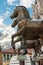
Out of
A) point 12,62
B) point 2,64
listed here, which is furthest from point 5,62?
point 12,62

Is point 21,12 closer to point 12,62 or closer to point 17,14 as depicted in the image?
point 17,14

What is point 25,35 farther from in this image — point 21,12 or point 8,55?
point 8,55

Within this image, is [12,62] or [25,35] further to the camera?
[12,62]

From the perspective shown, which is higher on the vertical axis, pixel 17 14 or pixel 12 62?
pixel 17 14

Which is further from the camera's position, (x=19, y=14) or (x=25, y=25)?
(x=19, y=14)

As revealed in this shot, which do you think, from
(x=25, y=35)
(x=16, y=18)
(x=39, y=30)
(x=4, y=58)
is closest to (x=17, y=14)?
(x=16, y=18)

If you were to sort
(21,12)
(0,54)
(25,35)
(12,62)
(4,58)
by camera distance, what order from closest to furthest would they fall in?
1. (25,35)
2. (21,12)
3. (12,62)
4. (0,54)
5. (4,58)

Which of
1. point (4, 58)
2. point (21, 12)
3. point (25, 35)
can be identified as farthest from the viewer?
point (4, 58)

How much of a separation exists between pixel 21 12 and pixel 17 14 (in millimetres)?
255

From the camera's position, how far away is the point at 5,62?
208 feet

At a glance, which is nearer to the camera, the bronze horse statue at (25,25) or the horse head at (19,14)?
the bronze horse statue at (25,25)

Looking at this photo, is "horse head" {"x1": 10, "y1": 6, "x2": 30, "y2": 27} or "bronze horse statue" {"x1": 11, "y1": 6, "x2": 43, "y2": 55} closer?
"bronze horse statue" {"x1": 11, "y1": 6, "x2": 43, "y2": 55}

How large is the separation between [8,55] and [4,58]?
1232 millimetres

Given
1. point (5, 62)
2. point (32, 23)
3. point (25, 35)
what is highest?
point (32, 23)
